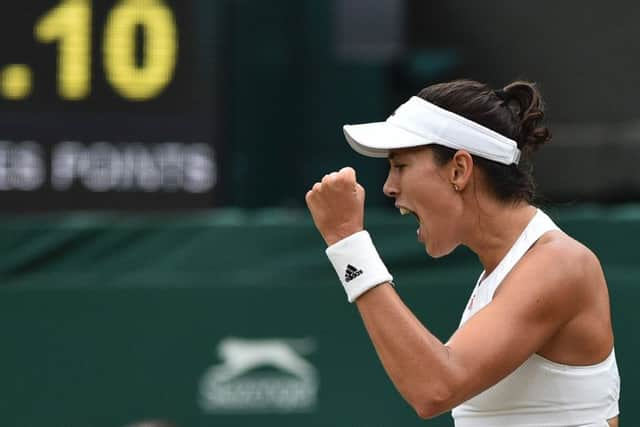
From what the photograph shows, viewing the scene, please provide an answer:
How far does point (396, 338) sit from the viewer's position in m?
2.42

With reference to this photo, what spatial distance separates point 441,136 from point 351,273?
337 millimetres

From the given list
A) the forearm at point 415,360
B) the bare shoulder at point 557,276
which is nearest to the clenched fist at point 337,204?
the forearm at point 415,360

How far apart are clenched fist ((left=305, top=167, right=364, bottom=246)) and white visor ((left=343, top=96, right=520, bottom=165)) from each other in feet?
0.38

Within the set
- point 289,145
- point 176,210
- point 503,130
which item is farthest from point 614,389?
point 289,145

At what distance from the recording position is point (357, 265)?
252 centimetres

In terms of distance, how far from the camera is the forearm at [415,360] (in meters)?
2.41

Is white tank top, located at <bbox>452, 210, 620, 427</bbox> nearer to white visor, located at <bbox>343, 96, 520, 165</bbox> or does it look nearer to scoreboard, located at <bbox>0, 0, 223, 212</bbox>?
white visor, located at <bbox>343, 96, 520, 165</bbox>

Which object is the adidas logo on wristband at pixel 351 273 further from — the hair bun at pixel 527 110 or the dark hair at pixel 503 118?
the hair bun at pixel 527 110

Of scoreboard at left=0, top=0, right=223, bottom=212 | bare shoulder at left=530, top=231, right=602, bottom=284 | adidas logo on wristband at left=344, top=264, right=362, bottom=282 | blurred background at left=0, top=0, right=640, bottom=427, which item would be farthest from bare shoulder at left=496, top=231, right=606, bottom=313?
scoreboard at left=0, top=0, right=223, bottom=212

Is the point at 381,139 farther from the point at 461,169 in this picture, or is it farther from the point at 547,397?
the point at 547,397

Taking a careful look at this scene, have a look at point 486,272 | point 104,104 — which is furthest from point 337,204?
point 104,104

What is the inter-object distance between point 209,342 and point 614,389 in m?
3.08

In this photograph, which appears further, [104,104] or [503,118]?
[104,104]

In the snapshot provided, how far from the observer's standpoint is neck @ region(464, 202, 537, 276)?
8.81 ft
